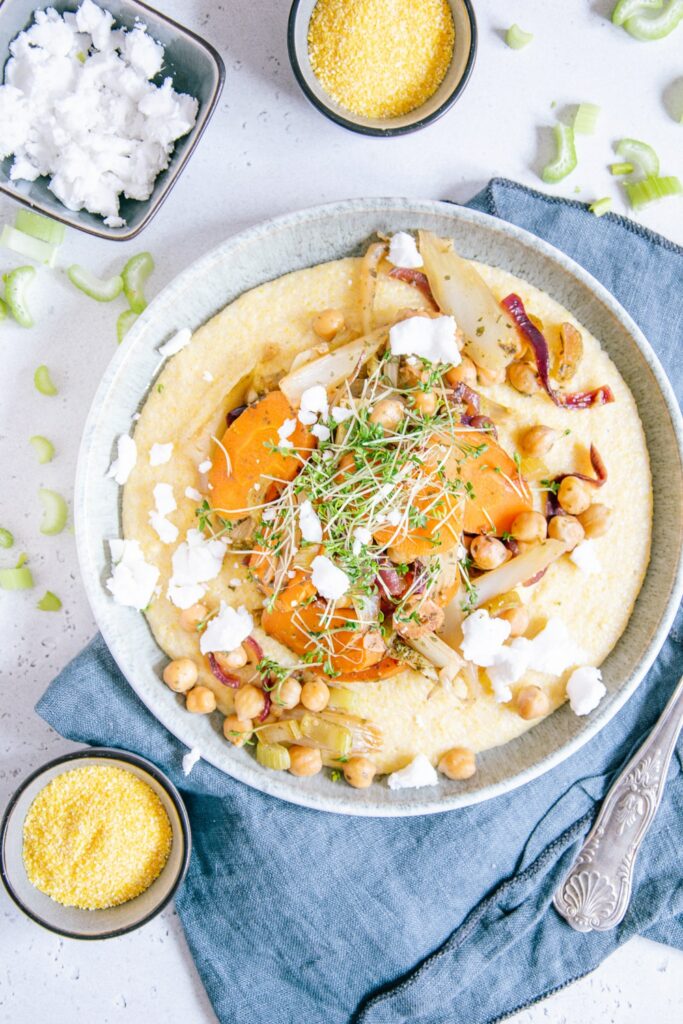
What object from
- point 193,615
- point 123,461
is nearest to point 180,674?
point 193,615

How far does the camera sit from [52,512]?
3480mm

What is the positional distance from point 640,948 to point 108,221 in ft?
12.5

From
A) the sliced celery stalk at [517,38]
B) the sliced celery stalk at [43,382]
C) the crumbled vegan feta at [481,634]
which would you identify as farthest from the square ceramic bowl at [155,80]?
the crumbled vegan feta at [481,634]

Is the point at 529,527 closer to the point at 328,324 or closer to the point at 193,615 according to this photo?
the point at 328,324

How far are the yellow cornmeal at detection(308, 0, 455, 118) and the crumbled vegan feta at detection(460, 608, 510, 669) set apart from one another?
2.01 metres

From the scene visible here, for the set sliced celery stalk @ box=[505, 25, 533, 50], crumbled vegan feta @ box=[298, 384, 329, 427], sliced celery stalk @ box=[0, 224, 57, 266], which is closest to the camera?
crumbled vegan feta @ box=[298, 384, 329, 427]

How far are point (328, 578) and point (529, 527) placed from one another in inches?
30.6

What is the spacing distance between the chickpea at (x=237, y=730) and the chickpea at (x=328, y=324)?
148 centimetres

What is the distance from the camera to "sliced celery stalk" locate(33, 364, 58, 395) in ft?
11.3

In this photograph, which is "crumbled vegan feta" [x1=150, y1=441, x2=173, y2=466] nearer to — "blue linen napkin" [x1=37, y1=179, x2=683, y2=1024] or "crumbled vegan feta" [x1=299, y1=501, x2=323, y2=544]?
"crumbled vegan feta" [x1=299, y1=501, x2=323, y2=544]

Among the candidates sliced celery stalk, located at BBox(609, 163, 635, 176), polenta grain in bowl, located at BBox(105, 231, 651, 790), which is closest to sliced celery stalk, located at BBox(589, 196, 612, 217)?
sliced celery stalk, located at BBox(609, 163, 635, 176)

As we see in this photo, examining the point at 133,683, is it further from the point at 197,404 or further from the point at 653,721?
the point at 653,721

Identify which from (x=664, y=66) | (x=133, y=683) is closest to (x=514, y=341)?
(x=664, y=66)

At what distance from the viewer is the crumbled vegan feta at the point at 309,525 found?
9.70 ft
